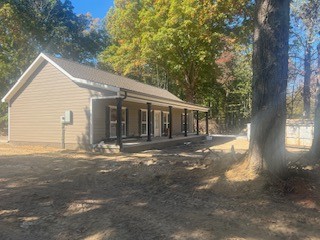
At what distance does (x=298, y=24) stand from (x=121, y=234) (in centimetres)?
1949

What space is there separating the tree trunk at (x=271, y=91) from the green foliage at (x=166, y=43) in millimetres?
20515

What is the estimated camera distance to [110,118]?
16.6 metres

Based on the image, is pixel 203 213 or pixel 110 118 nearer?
pixel 203 213

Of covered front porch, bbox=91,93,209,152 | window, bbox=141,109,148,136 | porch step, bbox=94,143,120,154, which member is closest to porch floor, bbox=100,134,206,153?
covered front porch, bbox=91,93,209,152

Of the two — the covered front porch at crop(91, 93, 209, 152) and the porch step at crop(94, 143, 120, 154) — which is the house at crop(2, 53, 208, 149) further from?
the porch step at crop(94, 143, 120, 154)

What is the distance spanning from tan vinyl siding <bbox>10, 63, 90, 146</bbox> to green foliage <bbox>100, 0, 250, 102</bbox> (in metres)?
14.5

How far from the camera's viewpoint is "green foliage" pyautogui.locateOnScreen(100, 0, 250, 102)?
29.2 m

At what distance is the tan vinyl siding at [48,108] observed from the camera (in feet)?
→ 51.4

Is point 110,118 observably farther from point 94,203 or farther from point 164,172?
point 94,203

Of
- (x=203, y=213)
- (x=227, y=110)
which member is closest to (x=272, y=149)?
(x=203, y=213)

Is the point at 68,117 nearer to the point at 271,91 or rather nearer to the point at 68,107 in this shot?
the point at 68,107

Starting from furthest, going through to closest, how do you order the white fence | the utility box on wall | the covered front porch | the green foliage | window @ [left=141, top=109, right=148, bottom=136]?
the green foliage, window @ [left=141, top=109, right=148, bottom=136], the white fence, the utility box on wall, the covered front porch

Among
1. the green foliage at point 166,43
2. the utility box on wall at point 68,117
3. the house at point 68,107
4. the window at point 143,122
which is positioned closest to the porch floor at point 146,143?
the house at point 68,107

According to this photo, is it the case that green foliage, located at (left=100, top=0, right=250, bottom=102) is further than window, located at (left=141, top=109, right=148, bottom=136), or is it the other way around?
green foliage, located at (left=100, top=0, right=250, bottom=102)
